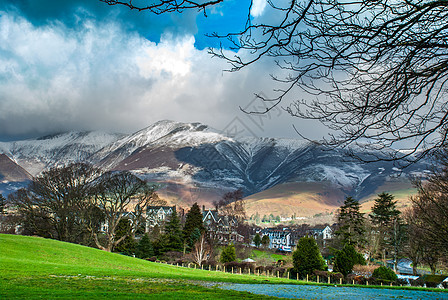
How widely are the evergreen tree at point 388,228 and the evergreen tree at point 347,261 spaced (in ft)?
52.1

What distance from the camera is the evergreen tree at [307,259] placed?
3353 centimetres

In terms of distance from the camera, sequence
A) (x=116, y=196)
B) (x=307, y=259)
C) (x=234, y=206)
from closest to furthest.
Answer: (x=307, y=259) < (x=116, y=196) < (x=234, y=206)

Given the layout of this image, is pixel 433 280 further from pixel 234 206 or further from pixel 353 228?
pixel 234 206

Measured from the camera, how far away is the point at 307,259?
111 ft

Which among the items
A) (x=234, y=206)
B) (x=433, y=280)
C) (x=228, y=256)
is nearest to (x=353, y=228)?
(x=433, y=280)

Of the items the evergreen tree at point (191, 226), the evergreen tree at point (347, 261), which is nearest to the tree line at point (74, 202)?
the evergreen tree at point (191, 226)

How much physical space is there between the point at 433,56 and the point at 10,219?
4830 cm

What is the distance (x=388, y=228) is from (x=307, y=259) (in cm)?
2150

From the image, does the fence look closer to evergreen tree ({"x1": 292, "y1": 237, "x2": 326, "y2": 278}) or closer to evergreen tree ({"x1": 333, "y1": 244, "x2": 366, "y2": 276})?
evergreen tree ({"x1": 292, "y1": 237, "x2": 326, "y2": 278})

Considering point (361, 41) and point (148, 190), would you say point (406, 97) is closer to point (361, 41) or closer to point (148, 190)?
point (361, 41)

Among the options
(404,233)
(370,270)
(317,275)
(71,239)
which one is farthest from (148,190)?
(404,233)

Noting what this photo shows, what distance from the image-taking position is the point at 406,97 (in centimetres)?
536

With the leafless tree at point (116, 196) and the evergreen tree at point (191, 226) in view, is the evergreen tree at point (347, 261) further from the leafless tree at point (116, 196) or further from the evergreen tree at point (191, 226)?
the leafless tree at point (116, 196)

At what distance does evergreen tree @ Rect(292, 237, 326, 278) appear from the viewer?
33531 mm
